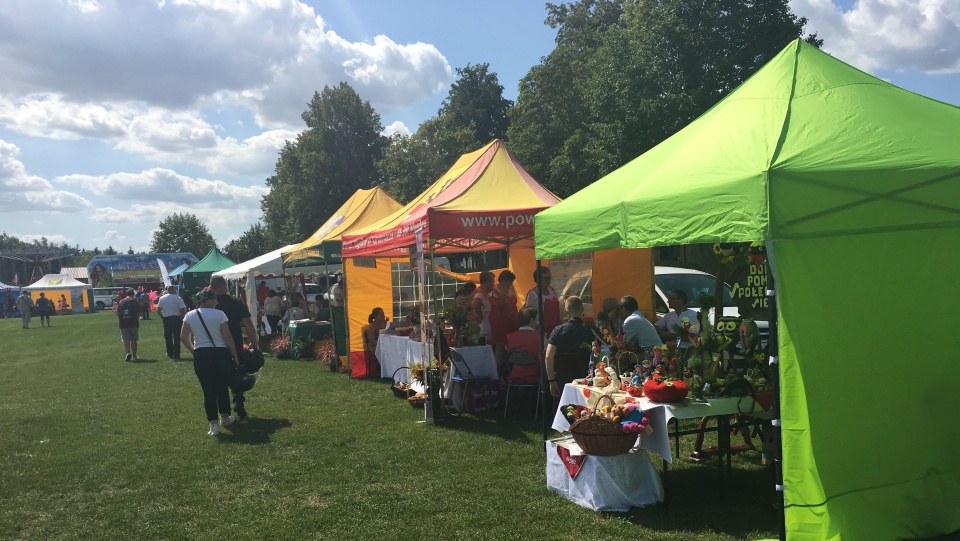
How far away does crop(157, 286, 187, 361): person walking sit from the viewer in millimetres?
16438

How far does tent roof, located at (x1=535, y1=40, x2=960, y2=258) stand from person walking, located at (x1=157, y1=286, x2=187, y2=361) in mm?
12938

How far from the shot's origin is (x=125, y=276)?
6100 cm

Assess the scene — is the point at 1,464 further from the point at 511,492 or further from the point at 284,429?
the point at 511,492

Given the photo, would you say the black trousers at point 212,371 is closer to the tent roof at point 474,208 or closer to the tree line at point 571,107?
the tent roof at point 474,208

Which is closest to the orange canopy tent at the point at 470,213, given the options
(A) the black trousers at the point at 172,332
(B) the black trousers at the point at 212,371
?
(B) the black trousers at the point at 212,371

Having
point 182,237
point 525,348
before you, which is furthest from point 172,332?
point 182,237

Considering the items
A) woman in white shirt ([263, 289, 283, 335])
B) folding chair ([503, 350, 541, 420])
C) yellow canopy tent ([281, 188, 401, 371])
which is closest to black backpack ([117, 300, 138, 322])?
woman in white shirt ([263, 289, 283, 335])

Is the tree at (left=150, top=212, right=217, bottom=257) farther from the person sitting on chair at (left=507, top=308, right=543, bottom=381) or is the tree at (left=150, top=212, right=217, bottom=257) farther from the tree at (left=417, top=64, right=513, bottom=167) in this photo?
the person sitting on chair at (left=507, top=308, right=543, bottom=381)

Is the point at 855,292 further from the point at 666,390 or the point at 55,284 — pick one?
the point at 55,284

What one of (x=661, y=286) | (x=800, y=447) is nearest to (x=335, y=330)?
(x=661, y=286)

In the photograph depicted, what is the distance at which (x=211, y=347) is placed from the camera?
8.38 metres

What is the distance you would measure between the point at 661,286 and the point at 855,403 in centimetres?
862

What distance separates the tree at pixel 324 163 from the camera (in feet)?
163

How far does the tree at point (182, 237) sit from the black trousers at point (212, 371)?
8635 centimetres
